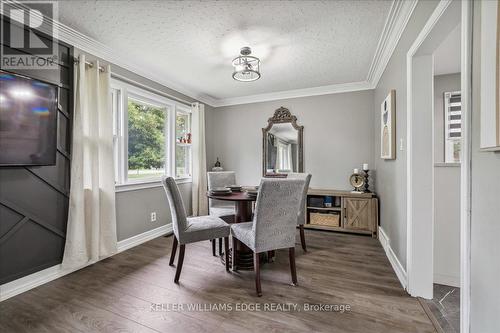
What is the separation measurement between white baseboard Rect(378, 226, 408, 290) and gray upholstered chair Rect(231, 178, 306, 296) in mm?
931

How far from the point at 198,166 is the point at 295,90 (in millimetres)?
2217

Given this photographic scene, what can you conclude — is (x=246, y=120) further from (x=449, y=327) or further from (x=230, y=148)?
(x=449, y=327)

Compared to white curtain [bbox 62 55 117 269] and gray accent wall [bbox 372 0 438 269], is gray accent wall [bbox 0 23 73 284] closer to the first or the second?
white curtain [bbox 62 55 117 269]

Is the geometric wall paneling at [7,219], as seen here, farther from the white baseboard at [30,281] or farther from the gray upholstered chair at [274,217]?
the gray upholstered chair at [274,217]

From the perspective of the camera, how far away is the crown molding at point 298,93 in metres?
3.83

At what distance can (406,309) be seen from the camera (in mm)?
1702

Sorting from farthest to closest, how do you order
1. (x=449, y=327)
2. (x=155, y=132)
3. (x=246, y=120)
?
(x=246, y=120) < (x=155, y=132) < (x=449, y=327)

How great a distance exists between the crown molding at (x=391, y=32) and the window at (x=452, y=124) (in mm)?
843

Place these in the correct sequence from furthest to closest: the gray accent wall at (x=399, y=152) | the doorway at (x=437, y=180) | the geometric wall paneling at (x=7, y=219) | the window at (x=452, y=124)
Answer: the window at (x=452, y=124) < the geometric wall paneling at (x=7, y=219) < the gray accent wall at (x=399, y=152) < the doorway at (x=437, y=180)

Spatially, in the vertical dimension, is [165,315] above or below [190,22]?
below

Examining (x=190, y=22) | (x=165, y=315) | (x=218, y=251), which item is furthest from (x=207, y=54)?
(x=165, y=315)

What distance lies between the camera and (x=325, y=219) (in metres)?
3.68

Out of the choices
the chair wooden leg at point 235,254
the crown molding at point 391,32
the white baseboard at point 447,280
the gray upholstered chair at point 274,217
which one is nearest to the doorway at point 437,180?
the white baseboard at point 447,280

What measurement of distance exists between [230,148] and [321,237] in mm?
2476
